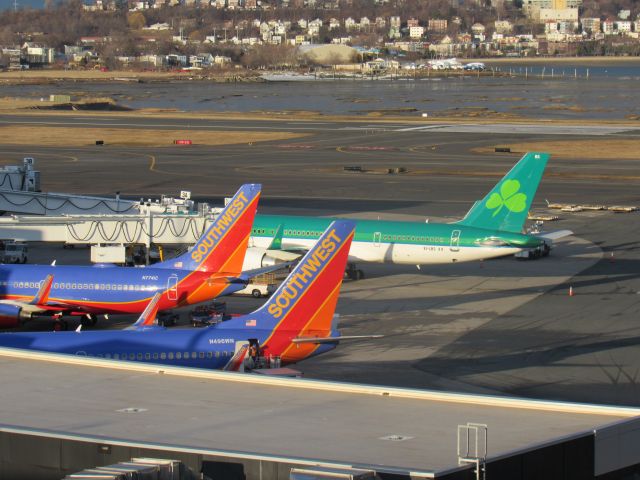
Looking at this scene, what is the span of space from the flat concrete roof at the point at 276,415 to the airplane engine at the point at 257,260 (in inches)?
1123

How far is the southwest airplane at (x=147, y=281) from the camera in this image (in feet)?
162

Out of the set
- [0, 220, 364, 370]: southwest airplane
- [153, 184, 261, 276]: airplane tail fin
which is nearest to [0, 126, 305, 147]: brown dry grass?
[153, 184, 261, 276]: airplane tail fin

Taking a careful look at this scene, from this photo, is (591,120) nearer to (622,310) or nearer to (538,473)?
(622,310)

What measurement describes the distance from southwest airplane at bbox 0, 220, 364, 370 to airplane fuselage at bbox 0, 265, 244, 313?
11776 millimetres

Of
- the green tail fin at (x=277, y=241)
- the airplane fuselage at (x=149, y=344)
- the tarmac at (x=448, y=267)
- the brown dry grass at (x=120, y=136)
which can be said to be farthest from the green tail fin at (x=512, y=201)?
the brown dry grass at (x=120, y=136)

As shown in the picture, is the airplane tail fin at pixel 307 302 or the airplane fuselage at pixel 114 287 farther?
the airplane fuselage at pixel 114 287

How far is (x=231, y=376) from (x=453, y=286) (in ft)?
111

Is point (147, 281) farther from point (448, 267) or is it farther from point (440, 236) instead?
point (448, 267)

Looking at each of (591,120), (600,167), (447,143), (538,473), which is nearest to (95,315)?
(538,473)

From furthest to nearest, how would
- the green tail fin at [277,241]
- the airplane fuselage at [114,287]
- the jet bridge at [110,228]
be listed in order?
the green tail fin at [277,241]
the jet bridge at [110,228]
the airplane fuselage at [114,287]

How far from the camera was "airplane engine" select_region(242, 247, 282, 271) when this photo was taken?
60.7 m

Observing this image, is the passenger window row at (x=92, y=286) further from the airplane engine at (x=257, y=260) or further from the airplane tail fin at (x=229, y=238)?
the airplane engine at (x=257, y=260)

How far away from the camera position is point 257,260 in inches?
2400

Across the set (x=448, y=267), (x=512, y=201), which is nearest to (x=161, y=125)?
(x=448, y=267)
